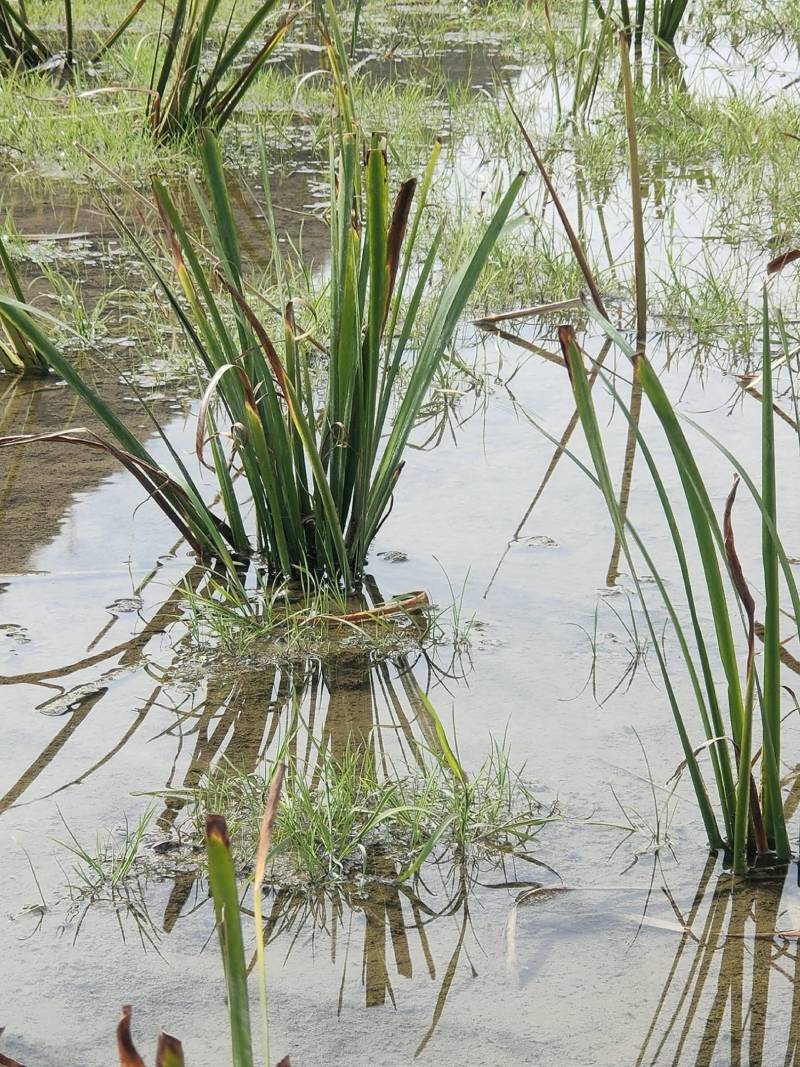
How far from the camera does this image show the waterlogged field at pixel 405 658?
4.24ft

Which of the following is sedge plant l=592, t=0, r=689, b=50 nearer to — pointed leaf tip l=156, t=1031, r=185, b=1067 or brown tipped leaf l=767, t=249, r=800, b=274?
brown tipped leaf l=767, t=249, r=800, b=274

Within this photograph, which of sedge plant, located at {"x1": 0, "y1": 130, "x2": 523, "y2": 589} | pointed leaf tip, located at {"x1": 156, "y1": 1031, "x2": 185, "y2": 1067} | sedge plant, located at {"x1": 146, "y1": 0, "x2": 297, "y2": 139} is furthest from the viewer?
sedge plant, located at {"x1": 146, "y1": 0, "x2": 297, "y2": 139}

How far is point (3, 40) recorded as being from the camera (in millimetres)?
5223

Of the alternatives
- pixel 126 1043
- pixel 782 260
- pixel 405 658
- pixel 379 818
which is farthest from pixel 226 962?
pixel 405 658

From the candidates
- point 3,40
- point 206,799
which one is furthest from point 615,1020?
point 3,40

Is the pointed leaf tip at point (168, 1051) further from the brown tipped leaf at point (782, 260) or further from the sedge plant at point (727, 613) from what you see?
the brown tipped leaf at point (782, 260)

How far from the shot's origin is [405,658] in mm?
1939

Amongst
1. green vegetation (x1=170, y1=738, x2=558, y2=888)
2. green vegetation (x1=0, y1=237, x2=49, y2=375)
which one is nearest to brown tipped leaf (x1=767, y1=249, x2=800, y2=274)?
green vegetation (x1=170, y1=738, x2=558, y2=888)

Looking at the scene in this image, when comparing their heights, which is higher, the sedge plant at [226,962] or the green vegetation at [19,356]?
the green vegetation at [19,356]

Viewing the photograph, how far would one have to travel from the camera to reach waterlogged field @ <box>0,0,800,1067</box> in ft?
4.24

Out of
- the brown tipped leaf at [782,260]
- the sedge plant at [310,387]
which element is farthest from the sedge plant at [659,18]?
the brown tipped leaf at [782,260]

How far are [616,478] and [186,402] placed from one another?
1.05m

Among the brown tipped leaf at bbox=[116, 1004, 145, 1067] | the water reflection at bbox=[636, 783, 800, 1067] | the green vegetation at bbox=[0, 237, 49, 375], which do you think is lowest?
the water reflection at bbox=[636, 783, 800, 1067]

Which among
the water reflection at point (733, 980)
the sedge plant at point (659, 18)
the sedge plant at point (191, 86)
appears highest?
the sedge plant at point (659, 18)
